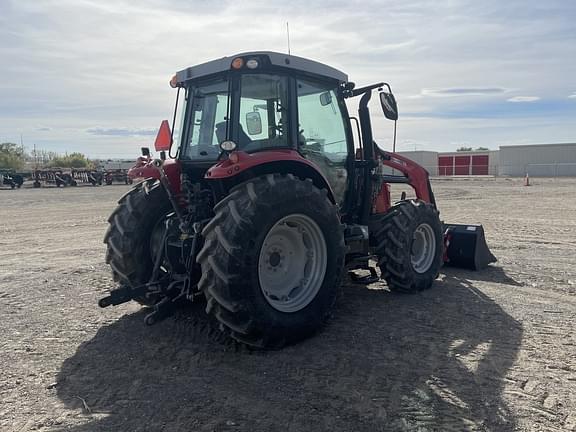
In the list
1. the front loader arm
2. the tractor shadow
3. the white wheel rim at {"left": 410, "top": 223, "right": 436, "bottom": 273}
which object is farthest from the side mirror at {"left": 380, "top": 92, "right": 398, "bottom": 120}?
the tractor shadow

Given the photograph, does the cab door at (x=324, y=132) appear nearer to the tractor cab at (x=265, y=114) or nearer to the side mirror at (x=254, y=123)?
the tractor cab at (x=265, y=114)

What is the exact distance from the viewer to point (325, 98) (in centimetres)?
547

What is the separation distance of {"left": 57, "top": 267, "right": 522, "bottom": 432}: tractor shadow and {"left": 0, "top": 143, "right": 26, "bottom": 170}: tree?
55.2 metres

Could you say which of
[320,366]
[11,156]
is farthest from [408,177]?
[11,156]

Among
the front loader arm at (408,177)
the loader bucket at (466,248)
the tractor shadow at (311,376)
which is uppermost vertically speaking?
the front loader arm at (408,177)

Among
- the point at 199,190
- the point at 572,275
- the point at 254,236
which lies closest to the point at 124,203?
the point at 199,190

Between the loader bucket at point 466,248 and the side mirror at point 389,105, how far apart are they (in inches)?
100

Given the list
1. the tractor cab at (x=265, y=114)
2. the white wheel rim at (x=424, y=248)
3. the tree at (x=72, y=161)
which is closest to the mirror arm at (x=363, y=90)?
the tractor cab at (x=265, y=114)

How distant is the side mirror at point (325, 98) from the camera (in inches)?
213

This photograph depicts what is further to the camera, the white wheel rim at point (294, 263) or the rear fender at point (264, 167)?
the white wheel rim at point (294, 263)

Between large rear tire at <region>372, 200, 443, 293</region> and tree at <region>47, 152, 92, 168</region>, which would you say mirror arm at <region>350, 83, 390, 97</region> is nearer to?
large rear tire at <region>372, 200, 443, 293</region>

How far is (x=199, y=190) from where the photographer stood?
4.85 metres

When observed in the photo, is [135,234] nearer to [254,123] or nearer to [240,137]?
[240,137]

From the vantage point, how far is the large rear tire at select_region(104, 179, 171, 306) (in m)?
5.05
